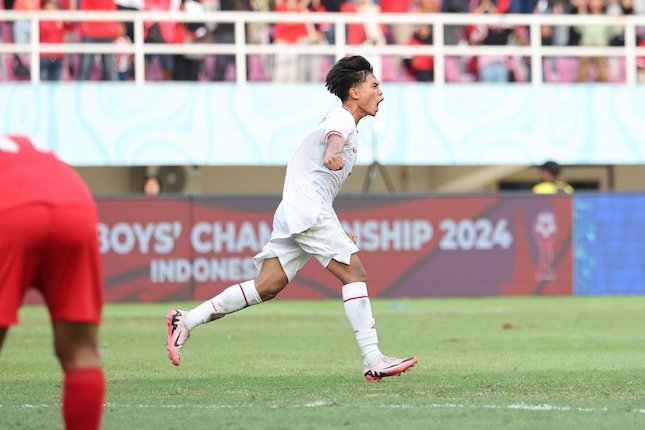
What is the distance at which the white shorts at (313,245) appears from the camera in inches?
399

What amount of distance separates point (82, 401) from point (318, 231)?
4.45 metres

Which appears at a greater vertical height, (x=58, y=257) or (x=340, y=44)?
(x=340, y=44)

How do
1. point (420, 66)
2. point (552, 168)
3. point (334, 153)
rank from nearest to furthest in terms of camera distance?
1. point (334, 153)
2. point (552, 168)
3. point (420, 66)

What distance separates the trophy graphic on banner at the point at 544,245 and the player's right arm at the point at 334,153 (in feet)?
41.7

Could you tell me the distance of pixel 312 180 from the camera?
1025 cm

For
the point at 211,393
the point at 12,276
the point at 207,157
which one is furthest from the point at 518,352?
the point at 207,157

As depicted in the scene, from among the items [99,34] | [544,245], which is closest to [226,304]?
[544,245]

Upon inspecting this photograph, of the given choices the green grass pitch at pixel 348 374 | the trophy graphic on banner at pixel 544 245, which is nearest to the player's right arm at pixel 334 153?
the green grass pitch at pixel 348 374

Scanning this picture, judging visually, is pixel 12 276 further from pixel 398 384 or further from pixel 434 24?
pixel 434 24

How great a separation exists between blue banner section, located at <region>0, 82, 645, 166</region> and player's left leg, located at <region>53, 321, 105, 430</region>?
18100mm

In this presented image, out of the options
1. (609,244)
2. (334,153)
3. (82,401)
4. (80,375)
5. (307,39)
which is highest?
(307,39)

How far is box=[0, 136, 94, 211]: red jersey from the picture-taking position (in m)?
5.74

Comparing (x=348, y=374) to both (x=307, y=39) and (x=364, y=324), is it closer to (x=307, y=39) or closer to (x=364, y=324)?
(x=364, y=324)

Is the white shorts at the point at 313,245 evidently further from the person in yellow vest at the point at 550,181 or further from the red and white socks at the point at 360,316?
the person in yellow vest at the point at 550,181
